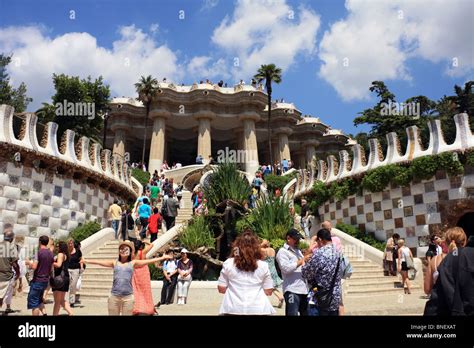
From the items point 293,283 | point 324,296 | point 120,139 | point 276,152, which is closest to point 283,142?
point 276,152

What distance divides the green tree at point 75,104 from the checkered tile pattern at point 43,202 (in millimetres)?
17041

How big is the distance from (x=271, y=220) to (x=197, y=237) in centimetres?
266

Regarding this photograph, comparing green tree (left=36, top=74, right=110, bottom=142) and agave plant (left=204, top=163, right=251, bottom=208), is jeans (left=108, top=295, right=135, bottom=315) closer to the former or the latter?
agave plant (left=204, top=163, right=251, bottom=208)

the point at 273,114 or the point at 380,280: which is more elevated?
the point at 273,114

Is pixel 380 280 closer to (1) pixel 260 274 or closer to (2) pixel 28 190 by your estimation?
(1) pixel 260 274

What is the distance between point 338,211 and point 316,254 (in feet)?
52.0

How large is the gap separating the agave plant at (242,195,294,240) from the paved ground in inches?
127

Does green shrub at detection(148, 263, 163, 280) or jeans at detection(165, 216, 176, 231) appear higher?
jeans at detection(165, 216, 176, 231)

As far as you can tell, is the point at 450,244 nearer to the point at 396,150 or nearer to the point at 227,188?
the point at 227,188

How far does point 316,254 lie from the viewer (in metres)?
5.02

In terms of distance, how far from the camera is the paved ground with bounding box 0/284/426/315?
363 inches

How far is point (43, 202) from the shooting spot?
15.8 metres

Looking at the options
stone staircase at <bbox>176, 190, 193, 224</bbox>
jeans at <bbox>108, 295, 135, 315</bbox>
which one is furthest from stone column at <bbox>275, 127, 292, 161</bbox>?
jeans at <bbox>108, 295, 135, 315</bbox>

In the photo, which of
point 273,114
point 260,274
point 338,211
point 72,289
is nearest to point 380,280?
point 338,211
